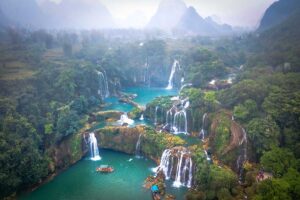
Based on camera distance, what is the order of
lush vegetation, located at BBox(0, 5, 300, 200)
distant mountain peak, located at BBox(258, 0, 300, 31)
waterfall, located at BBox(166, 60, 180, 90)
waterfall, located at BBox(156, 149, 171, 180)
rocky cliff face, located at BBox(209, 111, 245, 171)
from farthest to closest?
distant mountain peak, located at BBox(258, 0, 300, 31) < waterfall, located at BBox(166, 60, 180, 90) < waterfall, located at BBox(156, 149, 171, 180) < rocky cliff face, located at BBox(209, 111, 245, 171) < lush vegetation, located at BBox(0, 5, 300, 200)

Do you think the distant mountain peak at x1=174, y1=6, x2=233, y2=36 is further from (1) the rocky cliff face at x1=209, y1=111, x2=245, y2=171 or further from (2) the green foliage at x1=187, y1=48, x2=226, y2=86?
(1) the rocky cliff face at x1=209, y1=111, x2=245, y2=171

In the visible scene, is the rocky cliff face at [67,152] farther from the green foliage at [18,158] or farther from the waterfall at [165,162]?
the waterfall at [165,162]

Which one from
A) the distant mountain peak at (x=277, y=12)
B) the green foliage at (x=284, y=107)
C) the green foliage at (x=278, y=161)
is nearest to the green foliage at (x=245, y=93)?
the green foliage at (x=284, y=107)

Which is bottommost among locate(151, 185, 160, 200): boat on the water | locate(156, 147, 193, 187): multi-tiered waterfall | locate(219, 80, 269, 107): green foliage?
locate(151, 185, 160, 200): boat on the water

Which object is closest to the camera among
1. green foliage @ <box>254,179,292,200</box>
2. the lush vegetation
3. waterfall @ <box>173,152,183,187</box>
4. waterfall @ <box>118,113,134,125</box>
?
green foliage @ <box>254,179,292,200</box>

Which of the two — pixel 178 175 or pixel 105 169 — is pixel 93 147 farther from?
pixel 178 175

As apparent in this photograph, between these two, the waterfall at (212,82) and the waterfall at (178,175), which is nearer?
the waterfall at (178,175)

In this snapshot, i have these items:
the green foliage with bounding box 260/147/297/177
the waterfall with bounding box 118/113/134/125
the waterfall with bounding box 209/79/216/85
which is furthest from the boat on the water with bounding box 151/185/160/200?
the waterfall with bounding box 209/79/216/85
